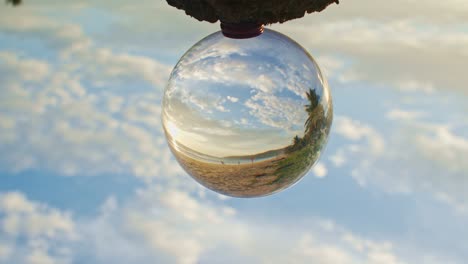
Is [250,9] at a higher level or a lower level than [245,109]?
higher

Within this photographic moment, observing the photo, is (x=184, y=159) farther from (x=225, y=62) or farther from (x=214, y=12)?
(x=214, y=12)

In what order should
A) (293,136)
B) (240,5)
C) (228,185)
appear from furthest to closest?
(228,185) → (293,136) → (240,5)

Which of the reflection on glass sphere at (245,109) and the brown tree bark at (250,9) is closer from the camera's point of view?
the brown tree bark at (250,9)

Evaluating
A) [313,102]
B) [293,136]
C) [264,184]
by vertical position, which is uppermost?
[313,102]

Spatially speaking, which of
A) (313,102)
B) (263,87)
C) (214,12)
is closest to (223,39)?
(214,12)

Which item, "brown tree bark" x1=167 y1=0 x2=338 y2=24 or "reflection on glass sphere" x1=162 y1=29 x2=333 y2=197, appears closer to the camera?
"brown tree bark" x1=167 y1=0 x2=338 y2=24
